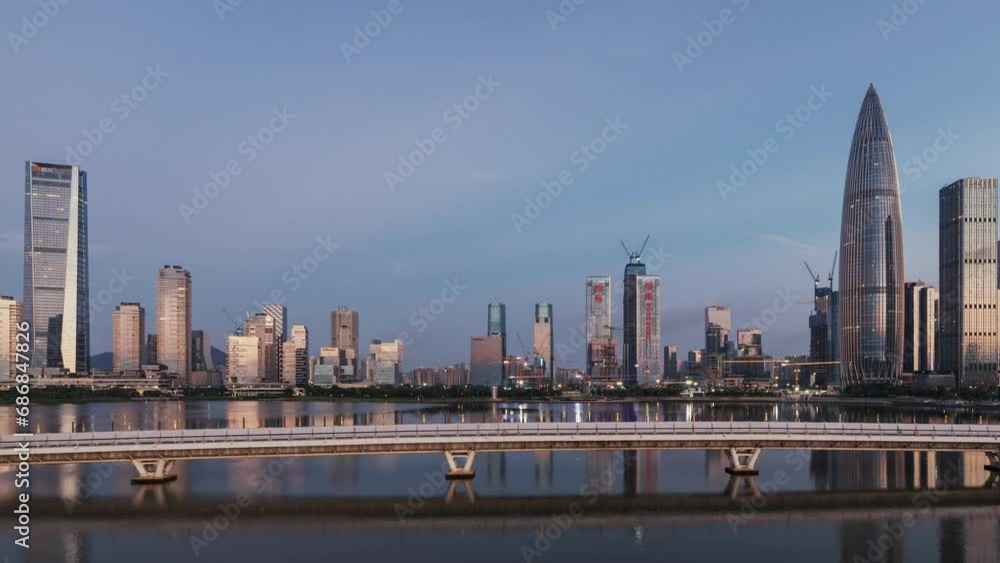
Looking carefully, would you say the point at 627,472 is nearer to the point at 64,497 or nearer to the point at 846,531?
the point at 846,531

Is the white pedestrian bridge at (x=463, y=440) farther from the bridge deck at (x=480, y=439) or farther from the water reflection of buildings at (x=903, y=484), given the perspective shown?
the water reflection of buildings at (x=903, y=484)

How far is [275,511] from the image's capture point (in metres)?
49.5

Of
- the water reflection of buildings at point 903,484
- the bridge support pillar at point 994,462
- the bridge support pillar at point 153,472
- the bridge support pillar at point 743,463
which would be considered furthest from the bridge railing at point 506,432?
the bridge support pillar at point 994,462

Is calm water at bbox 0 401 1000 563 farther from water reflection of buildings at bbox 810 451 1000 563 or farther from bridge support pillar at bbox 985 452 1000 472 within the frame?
bridge support pillar at bbox 985 452 1000 472

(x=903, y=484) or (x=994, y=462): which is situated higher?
A: (x=994, y=462)

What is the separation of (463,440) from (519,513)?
8.23m

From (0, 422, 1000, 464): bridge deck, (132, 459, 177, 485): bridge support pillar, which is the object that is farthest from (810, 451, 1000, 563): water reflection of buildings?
(132, 459, 177, 485): bridge support pillar

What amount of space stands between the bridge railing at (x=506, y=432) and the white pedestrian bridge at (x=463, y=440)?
0.07 meters

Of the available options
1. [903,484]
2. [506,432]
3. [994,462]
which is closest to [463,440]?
[506,432]

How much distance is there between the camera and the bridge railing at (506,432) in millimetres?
55281

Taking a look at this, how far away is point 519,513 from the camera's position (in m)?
49.2

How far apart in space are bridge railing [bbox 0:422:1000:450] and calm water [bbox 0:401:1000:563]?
12.7 ft

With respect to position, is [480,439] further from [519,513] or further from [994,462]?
[994,462]

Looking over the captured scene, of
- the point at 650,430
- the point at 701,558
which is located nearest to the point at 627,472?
the point at 650,430
